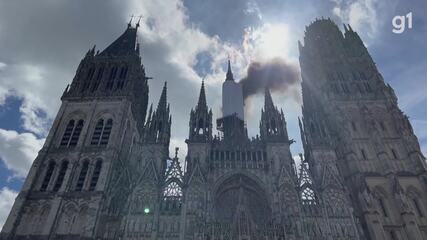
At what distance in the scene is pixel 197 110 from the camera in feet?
129

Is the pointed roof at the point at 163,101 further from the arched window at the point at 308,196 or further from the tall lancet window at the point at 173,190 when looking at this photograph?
the arched window at the point at 308,196

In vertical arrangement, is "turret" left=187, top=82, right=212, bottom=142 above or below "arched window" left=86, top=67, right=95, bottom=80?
below

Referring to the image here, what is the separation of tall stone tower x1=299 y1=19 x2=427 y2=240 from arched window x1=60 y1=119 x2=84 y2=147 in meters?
26.6

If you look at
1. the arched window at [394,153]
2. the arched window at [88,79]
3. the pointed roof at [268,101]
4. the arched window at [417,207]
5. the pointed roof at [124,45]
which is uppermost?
the pointed roof at [124,45]

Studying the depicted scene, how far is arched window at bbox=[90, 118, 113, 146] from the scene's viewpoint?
36.3m

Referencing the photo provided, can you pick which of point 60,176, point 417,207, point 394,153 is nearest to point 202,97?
point 60,176

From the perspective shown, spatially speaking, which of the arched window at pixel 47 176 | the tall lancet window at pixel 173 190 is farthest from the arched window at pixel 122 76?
the tall lancet window at pixel 173 190

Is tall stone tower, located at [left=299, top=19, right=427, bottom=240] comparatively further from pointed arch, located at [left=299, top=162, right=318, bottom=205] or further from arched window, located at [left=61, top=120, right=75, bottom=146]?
arched window, located at [left=61, top=120, right=75, bottom=146]

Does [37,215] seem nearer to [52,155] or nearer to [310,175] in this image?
[52,155]

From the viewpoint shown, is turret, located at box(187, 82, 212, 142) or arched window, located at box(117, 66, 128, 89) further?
arched window, located at box(117, 66, 128, 89)

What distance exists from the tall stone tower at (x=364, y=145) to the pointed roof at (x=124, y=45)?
2755 cm

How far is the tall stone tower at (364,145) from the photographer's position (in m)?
31.3

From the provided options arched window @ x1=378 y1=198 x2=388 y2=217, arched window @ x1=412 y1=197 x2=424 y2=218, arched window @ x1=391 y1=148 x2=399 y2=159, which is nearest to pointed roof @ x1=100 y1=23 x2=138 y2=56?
arched window @ x1=391 y1=148 x2=399 y2=159

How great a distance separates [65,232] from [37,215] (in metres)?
3.67
